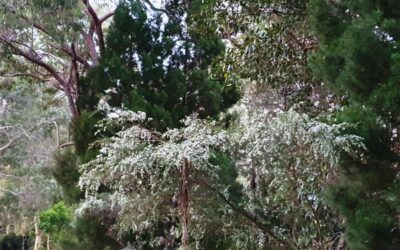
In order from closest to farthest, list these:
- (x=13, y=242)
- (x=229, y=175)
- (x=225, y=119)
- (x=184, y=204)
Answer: (x=184, y=204), (x=229, y=175), (x=225, y=119), (x=13, y=242)

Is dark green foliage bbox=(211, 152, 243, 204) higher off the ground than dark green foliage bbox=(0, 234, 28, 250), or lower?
lower

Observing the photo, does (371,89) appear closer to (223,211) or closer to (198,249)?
(223,211)

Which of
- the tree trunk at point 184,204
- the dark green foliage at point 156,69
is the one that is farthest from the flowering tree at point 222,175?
the dark green foliage at point 156,69

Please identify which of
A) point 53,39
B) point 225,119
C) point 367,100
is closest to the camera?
point 367,100

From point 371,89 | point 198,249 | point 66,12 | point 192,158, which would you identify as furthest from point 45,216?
point 371,89

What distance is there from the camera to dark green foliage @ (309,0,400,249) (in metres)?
2.43

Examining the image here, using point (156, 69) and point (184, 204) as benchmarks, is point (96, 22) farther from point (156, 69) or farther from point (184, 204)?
point (184, 204)

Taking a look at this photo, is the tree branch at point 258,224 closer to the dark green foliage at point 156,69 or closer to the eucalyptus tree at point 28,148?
the dark green foliage at point 156,69

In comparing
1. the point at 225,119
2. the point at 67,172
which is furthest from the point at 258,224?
the point at 67,172

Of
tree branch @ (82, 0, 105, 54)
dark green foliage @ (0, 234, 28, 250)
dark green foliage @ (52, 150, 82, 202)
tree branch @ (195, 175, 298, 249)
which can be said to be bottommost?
tree branch @ (195, 175, 298, 249)

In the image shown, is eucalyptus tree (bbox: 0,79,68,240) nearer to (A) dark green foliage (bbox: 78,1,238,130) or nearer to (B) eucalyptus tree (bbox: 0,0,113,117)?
(B) eucalyptus tree (bbox: 0,0,113,117)

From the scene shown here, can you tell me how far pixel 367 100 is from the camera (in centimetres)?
250

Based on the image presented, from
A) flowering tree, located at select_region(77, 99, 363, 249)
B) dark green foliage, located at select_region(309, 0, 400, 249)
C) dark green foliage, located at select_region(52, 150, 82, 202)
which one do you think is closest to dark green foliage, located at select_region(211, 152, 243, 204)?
flowering tree, located at select_region(77, 99, 363, 249)

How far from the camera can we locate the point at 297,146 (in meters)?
3.00
